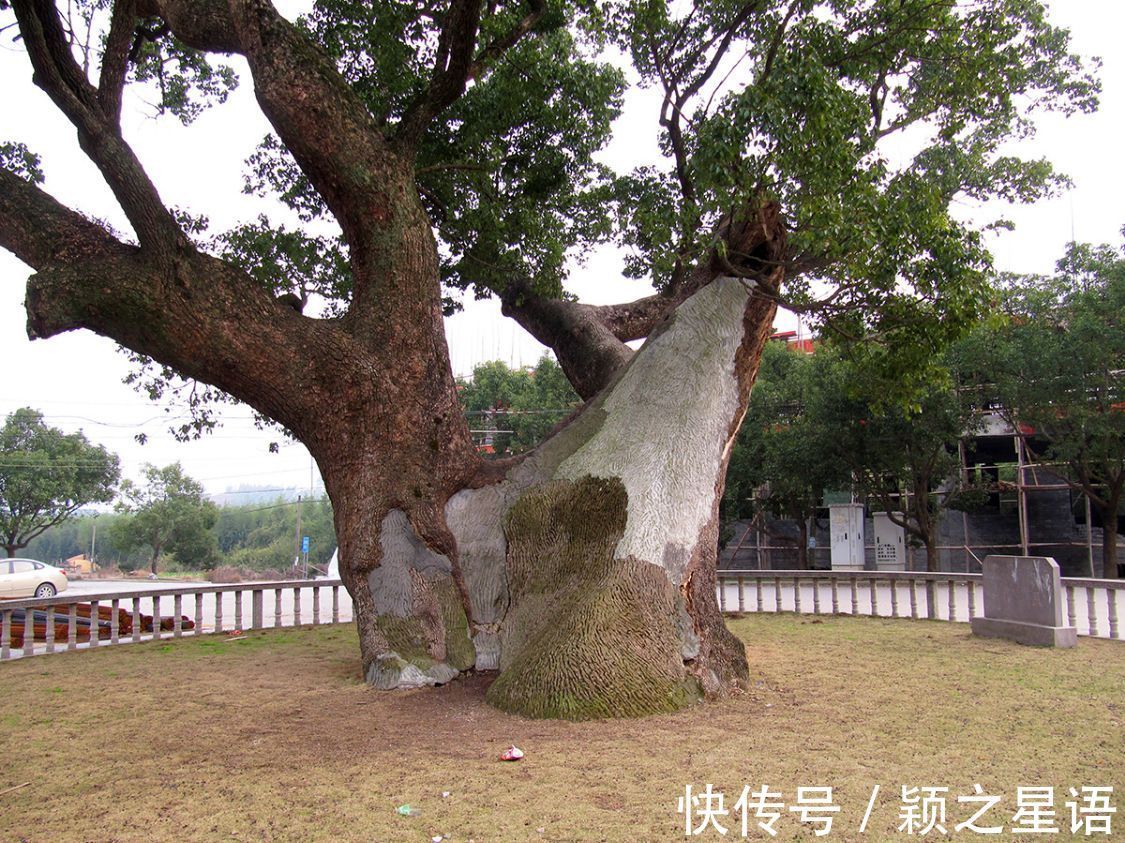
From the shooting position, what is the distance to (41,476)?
1389 inches

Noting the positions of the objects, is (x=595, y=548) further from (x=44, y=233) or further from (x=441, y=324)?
(x=44, y=233)

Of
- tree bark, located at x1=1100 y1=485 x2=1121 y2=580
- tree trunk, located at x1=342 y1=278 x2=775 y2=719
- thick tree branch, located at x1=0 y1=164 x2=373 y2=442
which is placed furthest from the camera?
tree bark, located at x1=1100 y1=485 x2=1121 y2=580

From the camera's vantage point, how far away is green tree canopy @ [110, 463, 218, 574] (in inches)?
1763

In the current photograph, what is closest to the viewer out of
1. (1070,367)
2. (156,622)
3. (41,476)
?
(156,622)

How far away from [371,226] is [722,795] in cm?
553

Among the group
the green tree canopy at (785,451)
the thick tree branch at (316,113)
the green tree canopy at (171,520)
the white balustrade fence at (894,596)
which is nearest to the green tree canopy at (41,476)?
the green tree canopy at (171,520)

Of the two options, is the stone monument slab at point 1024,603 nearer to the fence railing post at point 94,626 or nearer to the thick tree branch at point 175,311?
the thick tree branch at point 175,311

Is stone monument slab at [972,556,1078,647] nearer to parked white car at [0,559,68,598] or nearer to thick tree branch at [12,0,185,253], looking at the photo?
thick tree branch at [12,0,185,253]

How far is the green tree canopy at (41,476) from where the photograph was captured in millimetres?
35031

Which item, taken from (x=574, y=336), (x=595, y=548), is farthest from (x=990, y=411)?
(x=595, y=548)

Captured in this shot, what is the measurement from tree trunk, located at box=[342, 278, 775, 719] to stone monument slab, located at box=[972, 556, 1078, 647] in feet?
12.8

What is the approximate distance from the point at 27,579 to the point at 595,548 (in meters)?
20.3

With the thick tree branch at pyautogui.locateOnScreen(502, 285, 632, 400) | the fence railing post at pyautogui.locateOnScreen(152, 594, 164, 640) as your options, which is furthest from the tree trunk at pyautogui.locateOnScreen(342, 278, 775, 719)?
the fence railing post at pyautogui.locateOnScreen(152, 594, 164, 640)

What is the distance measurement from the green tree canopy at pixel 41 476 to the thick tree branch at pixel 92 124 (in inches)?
1345
